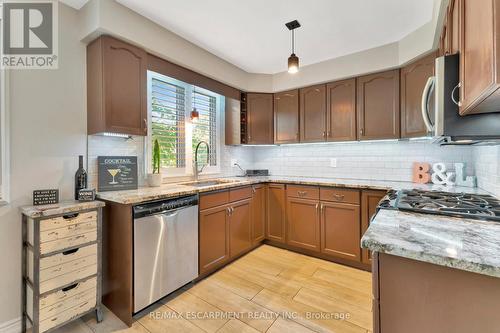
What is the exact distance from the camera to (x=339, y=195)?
2.64 m

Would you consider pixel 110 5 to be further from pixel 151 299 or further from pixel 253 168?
pixel 253 168

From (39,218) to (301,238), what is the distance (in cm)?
259

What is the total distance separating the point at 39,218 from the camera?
4.83 ft

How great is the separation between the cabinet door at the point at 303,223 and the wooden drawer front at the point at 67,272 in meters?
2.17

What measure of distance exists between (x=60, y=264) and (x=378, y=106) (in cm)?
342

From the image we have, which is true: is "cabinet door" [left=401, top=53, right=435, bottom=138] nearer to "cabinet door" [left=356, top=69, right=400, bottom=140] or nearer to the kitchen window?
"cabinet door" [left=356, top=69, right=400, bottom=140]

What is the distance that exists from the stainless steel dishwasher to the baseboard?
825 mm

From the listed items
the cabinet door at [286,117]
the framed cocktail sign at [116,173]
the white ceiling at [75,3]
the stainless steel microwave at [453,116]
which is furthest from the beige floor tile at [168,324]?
the white ceiling at [75,3]

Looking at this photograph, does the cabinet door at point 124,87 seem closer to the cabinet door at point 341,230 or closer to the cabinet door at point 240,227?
the cabinet door at point 240,227

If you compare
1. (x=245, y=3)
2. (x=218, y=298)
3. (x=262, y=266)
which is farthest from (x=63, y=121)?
(x=262, y=266)

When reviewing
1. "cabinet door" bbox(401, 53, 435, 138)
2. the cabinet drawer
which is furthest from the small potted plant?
"cabinet door" bbox(401, 53, 435, 138)

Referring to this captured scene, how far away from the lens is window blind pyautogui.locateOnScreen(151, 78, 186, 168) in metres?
2.59

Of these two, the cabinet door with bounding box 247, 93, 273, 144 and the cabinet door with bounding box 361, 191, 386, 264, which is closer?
the cabinet door with bounding box 361, 191, 386, 264

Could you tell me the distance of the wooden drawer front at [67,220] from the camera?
4.92 feet
